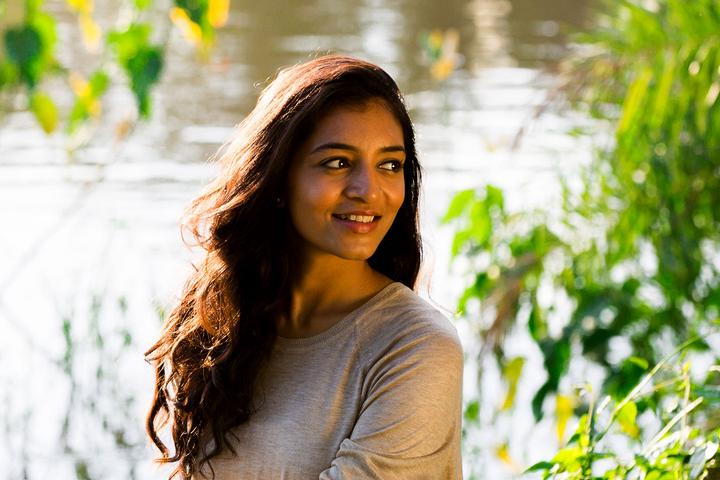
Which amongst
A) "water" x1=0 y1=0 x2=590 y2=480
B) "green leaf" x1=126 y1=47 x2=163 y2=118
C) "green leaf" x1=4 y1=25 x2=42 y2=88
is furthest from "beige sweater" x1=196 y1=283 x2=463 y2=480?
"green leaf" x1=126 y1=47 x2=163 y2=118

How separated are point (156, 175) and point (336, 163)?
5.14m

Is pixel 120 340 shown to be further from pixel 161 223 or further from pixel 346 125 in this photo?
pixel 346 125

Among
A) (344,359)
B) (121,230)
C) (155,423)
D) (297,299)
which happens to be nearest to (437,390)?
(344,359)

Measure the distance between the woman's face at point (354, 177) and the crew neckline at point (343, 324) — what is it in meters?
0.06

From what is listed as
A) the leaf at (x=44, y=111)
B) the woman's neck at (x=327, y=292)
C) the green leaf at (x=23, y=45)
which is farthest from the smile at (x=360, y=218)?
the leaf at (x=44, y=111)

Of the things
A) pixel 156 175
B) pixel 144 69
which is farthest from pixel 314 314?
pixel 156 175

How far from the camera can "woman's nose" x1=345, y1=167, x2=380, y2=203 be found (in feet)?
6.50

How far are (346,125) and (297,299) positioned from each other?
0.32 meters

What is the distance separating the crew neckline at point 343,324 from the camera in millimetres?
2023

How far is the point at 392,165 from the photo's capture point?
6.68 ft

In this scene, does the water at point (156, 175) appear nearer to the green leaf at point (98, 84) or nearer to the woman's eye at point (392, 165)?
the woman's eye at point (392, 165)

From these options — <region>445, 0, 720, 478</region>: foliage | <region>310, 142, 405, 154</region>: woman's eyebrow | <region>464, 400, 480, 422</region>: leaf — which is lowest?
<region>464, 400, 480, 422</region>: leaf

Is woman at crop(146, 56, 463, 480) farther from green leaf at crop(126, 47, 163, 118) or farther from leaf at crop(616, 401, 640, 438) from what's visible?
green leaf at crop(126, 47, 163, 118)

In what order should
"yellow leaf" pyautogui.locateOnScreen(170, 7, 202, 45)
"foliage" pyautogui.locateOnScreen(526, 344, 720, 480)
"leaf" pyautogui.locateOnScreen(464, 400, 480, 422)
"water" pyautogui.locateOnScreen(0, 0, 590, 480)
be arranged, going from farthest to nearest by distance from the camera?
"water" pyautogui.locateOnScreen(0, 0, 590, 480) < "leaf" pyautogui.locateOnScreen(464, 400, 480, 422) < "yellow leaf" pyautogui.locateOnScreen(170, 7, 202, 45) < "foliage" pyautogui.locateOnScreen(526, 344, 720, 480)
